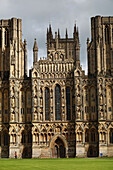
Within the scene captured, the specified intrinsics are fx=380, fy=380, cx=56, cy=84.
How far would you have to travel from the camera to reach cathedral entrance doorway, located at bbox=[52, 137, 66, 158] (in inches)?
Answer: 3031

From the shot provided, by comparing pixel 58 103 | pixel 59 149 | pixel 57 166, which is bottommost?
pixel 57 166

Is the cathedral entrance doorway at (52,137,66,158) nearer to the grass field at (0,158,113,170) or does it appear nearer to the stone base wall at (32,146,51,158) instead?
the stone base wall at (32,146,51,158)

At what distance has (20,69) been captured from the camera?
263ft

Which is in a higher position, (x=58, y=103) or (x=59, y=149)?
(x=58, y=103)

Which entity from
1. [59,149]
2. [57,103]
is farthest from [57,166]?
[57,103]

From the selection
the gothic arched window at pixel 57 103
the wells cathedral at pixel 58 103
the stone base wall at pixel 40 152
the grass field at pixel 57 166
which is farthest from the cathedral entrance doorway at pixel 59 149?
the grass field at pixel 57 166

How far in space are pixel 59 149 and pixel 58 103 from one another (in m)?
9.38

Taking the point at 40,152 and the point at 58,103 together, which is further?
the point at 58,103

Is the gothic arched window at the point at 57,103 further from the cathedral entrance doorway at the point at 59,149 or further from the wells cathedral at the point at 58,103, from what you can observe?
the cathedral entrance doorway at the point at 59,149

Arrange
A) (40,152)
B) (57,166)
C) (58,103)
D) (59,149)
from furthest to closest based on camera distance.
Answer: (58,103) < (59,149) < (40,152) < (57,166)

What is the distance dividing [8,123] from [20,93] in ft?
21.8

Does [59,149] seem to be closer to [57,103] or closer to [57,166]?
[57,103]

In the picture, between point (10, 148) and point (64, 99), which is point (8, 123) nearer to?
point (10, 148)

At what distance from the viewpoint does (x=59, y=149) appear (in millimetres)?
77312
